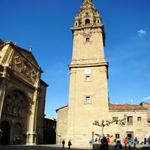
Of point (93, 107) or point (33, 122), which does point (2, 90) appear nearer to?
point (33, 122)

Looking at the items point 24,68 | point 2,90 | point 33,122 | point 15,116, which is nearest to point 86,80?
point 24,68

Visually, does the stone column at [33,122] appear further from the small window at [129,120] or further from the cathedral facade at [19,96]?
the small window at [129,120]

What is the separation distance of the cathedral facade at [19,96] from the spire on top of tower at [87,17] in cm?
1210

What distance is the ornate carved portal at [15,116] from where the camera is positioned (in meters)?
38.0

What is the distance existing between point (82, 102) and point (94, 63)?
7523mm

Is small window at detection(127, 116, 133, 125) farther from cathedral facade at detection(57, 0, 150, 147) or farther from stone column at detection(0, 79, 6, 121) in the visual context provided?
stone column at detection(0, 79, 6, 121)

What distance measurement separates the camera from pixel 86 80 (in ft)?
140

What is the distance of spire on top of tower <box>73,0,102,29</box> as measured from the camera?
48250 mm

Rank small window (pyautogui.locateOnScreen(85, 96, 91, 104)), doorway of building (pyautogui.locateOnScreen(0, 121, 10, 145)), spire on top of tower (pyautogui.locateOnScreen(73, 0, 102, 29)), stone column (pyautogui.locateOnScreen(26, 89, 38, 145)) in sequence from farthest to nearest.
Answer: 1. spire on top of tower (pyautogui.locateOnScreen(73, 0, 102, 29))
2. stone column (pyautogui.locateOnScreen(26, 89, 38, 145))
3. small window (pyautogui.locateOnScreen(85, 96, 91, 104))
4. doorway of building (pyautogui.locateOnScreen(0, 121, 10, 145))

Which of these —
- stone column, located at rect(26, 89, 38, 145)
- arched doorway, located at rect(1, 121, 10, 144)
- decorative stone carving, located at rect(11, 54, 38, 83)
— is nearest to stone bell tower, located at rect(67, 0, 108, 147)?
stone column, located at rect(26, 89, 38, 145)

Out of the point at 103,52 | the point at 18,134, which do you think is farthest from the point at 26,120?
the point at 103,52

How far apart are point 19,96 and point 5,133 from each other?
6.81 meters

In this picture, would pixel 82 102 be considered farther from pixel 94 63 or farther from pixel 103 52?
pixel 103 52

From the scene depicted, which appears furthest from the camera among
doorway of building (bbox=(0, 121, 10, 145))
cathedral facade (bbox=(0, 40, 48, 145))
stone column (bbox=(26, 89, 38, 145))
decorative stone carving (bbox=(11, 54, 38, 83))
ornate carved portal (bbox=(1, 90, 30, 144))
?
stone column (bbox=(26, 89, 38, 145))
